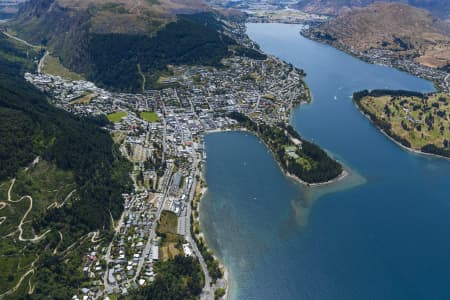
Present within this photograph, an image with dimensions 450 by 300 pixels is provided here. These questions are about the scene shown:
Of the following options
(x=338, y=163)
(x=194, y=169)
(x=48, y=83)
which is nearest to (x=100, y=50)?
(x=48, y=83)

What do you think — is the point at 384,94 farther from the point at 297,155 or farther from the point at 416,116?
the point at 297,155

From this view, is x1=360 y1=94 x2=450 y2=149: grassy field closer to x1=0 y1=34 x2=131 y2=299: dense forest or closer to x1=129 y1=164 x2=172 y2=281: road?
x1=129 y1=164 x2=172 y2=281: road

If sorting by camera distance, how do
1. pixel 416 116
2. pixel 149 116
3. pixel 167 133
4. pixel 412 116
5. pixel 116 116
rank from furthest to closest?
pixel 416 116 → pixel 412 116 → pixel 149 116 → pixel 116 116 → pixel 167 133

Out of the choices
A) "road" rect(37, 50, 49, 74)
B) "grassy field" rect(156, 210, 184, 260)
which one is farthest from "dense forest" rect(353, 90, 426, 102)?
"road" rect(37, 50, 49, 74)

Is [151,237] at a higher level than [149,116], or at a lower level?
lower

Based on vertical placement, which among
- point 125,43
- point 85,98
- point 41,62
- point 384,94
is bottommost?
point 384,94

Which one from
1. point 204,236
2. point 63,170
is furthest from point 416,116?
point 63,170
